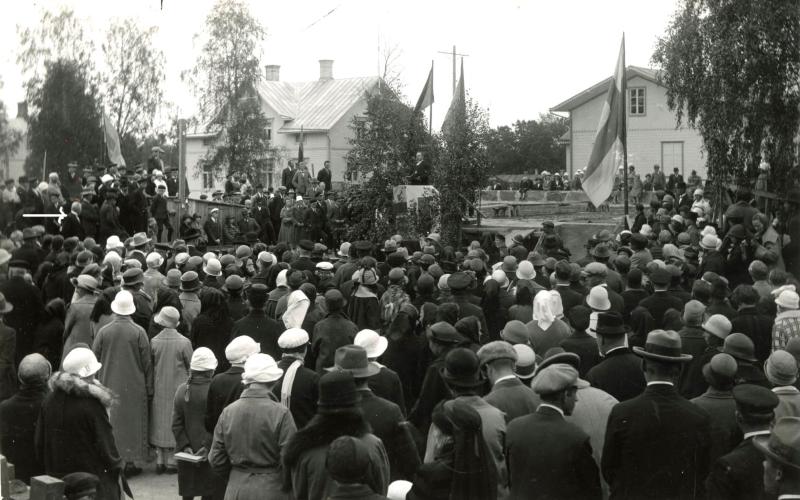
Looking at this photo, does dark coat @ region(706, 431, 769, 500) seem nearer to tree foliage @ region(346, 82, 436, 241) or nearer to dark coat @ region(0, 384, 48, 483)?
dark coat @ region(0, 384, 48, 483)

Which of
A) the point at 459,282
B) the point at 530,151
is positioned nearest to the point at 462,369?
the point at 459,282

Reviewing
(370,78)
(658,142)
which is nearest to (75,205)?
(658,142)

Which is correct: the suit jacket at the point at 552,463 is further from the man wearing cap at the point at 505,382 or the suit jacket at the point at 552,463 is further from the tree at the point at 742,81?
the tree at the point at 742,81

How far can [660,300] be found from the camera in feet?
29.3

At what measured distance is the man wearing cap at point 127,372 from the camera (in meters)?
8.73

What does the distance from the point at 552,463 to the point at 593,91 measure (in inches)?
1716

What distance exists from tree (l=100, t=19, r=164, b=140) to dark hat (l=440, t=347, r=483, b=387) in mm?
37542

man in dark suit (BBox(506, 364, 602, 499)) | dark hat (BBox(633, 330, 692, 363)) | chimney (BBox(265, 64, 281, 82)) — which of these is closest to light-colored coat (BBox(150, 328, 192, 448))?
man in dark suit (BBox(506, 364, 602, 499))

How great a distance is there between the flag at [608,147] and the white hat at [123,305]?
31.0ft

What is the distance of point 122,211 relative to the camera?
19.3 metres

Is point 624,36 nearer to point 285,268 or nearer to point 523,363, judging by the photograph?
point 285,268

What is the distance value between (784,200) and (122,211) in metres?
12.7

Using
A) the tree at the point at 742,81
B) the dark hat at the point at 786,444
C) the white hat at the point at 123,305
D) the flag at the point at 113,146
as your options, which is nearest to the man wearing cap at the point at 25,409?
the white hat at the point at 123,305

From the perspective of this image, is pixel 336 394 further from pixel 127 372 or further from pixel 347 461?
pixel 127 372
